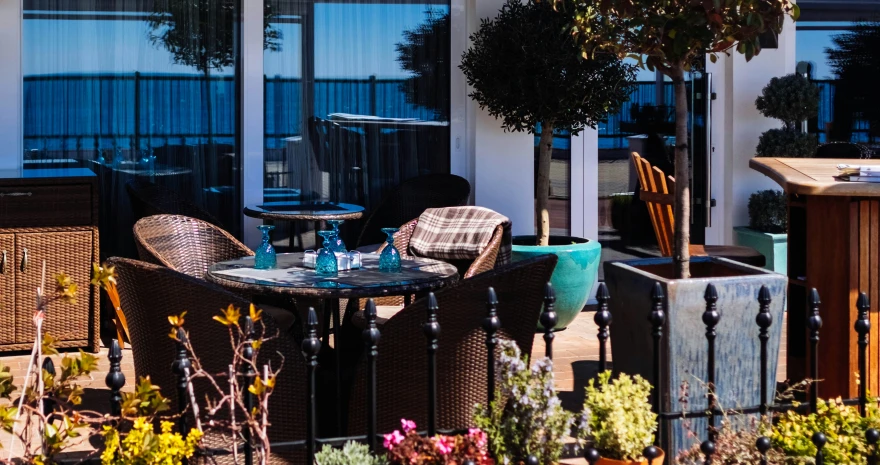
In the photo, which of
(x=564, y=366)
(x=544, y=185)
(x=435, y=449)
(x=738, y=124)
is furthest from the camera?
(x=738, y=124)

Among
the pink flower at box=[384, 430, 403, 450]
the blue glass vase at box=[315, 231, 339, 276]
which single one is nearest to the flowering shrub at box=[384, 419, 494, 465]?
the pink flower at box=[384, 430, 403, 450]

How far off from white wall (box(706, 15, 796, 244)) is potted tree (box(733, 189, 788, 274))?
0.20 meters

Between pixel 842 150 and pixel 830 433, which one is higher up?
pixel 842 150

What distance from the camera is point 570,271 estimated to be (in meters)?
6.92

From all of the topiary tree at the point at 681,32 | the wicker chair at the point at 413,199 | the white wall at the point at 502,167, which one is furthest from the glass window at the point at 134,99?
the topiary tree at the point at 681,32

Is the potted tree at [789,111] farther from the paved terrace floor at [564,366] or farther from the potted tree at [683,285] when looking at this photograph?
the potted tree at [683,285]

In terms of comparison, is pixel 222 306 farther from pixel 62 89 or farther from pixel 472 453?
pixel 62 89

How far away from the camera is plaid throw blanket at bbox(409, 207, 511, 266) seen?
6188 millimetres

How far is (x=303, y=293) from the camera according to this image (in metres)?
4.25

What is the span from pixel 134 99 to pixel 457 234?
7.91 ft

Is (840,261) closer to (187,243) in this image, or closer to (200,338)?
(200,338)

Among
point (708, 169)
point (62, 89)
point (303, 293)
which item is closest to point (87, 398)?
point (303, 293)

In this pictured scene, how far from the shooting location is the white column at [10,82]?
266 inches

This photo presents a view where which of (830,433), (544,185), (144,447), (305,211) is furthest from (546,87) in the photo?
(144,447)
